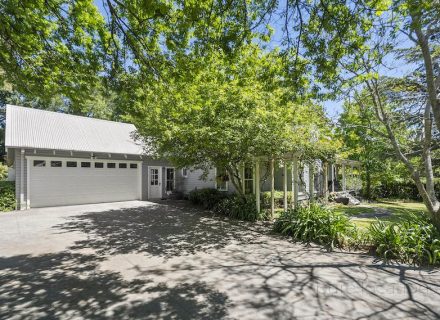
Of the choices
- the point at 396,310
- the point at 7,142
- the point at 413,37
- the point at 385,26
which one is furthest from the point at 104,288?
the point at 7,142

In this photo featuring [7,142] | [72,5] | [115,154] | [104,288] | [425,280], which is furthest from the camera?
[115,154]

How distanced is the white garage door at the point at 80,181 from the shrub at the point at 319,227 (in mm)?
10466

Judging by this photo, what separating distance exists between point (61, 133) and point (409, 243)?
15492mm

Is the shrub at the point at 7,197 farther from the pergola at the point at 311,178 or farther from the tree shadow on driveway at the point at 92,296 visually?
the pergola at the point at 311,178

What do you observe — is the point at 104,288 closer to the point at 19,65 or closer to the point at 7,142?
the point at 19,65

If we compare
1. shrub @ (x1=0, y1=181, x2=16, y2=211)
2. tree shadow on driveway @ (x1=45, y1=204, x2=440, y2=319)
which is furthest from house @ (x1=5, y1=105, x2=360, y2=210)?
tree shadow on driveway @ (x1=45, y1=204, x2=440, y2=319)

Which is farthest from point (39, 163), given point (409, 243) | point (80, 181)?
point (409, 243)

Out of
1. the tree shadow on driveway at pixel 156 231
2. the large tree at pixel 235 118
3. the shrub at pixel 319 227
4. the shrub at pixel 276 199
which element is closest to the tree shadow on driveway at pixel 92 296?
the tree shadow on driveway at pixel 156 231

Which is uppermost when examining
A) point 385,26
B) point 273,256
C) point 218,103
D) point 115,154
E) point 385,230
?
point 385,26

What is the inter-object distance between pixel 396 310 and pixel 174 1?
628 cm

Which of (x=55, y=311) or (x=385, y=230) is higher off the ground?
(x=385, y=230)

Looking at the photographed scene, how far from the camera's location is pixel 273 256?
588cm

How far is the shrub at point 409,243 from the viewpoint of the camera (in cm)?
536

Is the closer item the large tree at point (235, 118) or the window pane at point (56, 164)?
the large tree at point (235, 118)
